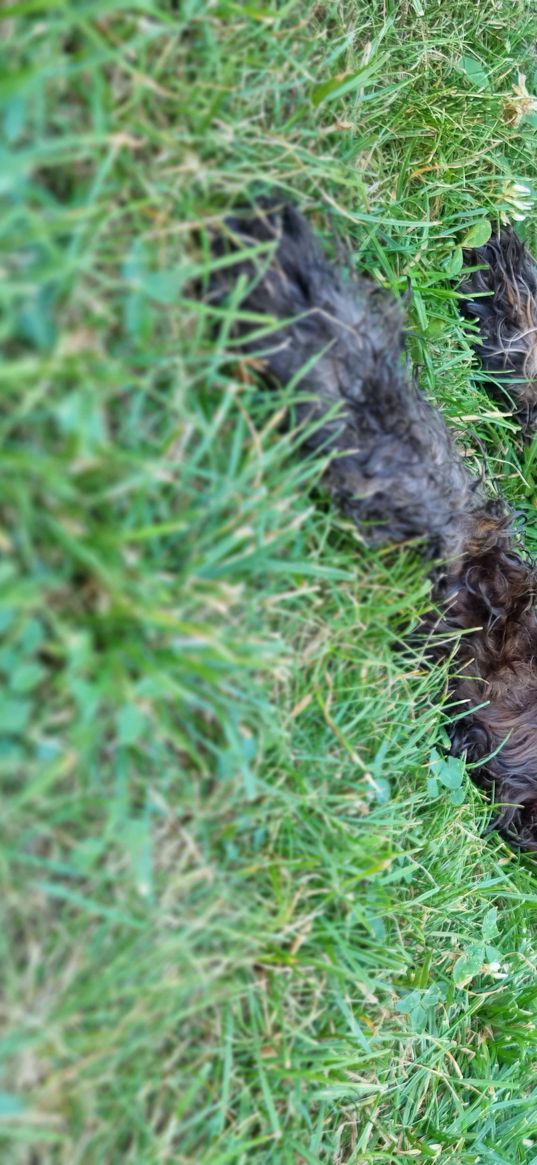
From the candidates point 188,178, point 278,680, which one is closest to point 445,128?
point 188,178

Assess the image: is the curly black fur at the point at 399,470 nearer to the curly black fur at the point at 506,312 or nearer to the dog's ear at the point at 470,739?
the dog's ear at the point at 470,739

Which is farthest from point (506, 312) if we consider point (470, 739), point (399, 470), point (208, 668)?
point (208, 668)

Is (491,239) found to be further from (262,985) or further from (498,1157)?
(498,1157)

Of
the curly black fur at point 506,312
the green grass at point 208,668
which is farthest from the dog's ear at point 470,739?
the curly black fur at point 506,312

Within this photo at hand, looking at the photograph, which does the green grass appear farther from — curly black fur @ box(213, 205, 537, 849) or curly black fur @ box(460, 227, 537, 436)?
curly black fur @ box(460, 227, 537, 436)

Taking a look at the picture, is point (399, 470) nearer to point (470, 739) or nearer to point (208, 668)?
point (208, 668)

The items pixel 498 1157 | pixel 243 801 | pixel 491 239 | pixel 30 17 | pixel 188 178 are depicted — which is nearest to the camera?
pixel 30 17

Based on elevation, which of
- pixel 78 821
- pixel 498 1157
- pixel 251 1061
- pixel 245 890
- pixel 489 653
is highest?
pixel 78 821

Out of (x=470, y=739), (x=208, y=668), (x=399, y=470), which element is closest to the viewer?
(x=208, y=668)
